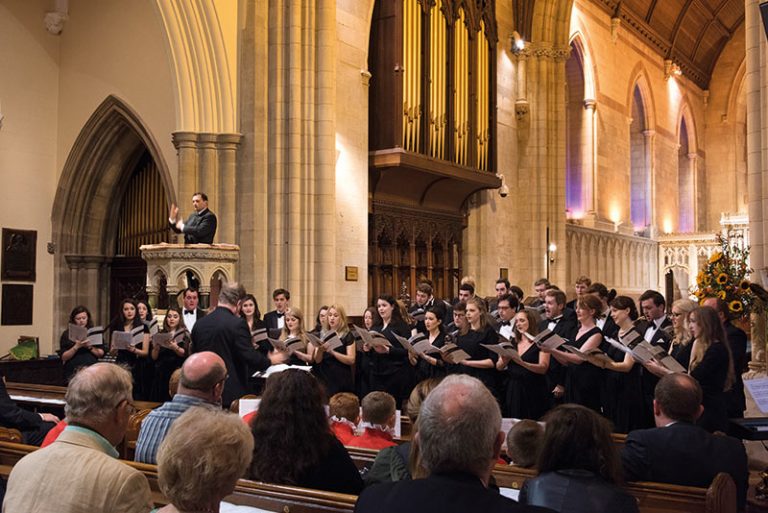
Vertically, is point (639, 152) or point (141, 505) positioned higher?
point (639, 152)

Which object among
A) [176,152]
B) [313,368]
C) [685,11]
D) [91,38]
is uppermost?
[685,11]

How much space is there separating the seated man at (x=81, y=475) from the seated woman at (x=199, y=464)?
32cm

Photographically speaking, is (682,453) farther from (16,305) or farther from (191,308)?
(16,305)

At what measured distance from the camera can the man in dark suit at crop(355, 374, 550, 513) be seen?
215cm

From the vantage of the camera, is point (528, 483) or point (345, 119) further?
point (345, 119)

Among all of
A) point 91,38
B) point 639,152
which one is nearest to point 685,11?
point 639,152

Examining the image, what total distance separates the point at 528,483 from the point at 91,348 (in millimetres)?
6499

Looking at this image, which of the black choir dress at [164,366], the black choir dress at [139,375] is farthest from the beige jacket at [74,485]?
the black choir dress at [139,375]

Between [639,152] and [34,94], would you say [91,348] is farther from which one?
[639,152]

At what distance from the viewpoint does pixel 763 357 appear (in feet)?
27.7

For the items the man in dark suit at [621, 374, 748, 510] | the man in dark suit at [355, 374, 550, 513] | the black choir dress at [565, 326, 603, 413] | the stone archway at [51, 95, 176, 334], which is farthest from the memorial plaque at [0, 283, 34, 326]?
the man in dark suit at [355, 374, 550, 513]

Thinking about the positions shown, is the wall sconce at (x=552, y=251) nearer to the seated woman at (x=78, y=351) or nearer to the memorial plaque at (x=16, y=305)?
the memorial plaque at (x=16, y=305)

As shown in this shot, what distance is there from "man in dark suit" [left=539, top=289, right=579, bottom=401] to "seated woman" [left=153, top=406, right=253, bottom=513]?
200 inches

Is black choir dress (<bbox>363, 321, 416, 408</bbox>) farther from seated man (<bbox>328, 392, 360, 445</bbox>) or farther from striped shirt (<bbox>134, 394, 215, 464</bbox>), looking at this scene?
striped shirt (<bbox>134, 394, 215, 464</bbox>)
